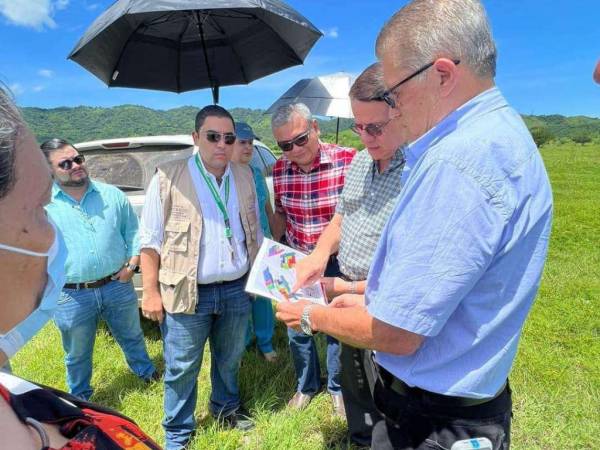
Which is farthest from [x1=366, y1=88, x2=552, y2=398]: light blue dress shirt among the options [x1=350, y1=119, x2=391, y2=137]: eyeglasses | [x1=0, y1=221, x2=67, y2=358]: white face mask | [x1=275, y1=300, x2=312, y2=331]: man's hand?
[x1=350, y1=119, x2=391, y2=137]: eyeglasses

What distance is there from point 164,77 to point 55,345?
2800 mm

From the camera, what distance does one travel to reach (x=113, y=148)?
13.4 feet

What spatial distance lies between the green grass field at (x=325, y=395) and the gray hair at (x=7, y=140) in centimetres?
230

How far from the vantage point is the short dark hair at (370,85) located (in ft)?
6.77

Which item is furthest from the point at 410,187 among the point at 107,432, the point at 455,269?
the point at 107,432

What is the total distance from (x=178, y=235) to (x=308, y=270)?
77 centimetres

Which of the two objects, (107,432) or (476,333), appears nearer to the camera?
(107,432)

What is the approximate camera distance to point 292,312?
169 centimetres

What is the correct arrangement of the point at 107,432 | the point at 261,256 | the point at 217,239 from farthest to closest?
the point at 217,239, the point at 261,256, the point at 107,432

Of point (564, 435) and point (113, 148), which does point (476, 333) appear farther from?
point (113, 148)

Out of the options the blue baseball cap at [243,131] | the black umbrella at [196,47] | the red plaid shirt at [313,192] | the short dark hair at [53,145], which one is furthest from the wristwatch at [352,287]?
the short dark hair at [53,145]

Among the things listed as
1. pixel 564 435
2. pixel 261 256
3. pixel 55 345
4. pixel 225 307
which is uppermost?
pixel 261 256

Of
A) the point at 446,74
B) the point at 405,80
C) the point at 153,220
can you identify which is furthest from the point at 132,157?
the point at 446,74

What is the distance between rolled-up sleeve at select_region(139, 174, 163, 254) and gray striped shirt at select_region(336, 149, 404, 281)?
1.05 meters
